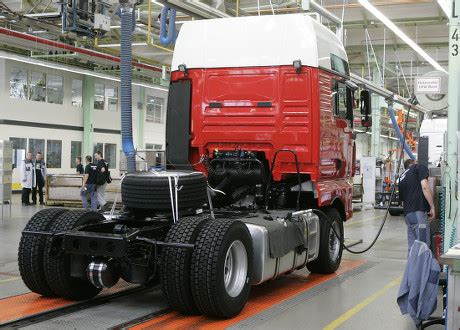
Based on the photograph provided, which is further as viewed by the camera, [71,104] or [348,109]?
[71,104]

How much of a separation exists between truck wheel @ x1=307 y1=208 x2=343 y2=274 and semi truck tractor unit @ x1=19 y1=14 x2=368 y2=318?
0.02 metres

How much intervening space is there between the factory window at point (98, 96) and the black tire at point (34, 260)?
26.9 metres

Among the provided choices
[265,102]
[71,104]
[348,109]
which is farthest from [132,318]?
[71,104]

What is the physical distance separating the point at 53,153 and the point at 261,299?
24.5 metres

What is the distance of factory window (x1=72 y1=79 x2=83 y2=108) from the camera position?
31078 mm

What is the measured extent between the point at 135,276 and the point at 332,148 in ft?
11.7

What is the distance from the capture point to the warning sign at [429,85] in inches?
336

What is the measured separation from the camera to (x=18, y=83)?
90.5 feet

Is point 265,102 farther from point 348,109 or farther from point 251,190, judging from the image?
point 348,109

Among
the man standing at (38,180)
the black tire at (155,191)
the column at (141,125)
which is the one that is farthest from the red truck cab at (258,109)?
the column at (141,125)

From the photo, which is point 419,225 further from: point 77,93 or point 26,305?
point 77,93

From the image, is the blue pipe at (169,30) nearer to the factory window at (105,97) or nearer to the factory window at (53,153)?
the factory window at (53,153)

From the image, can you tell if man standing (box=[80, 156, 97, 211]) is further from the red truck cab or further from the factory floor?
the red truck cab

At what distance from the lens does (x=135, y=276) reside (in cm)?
593
